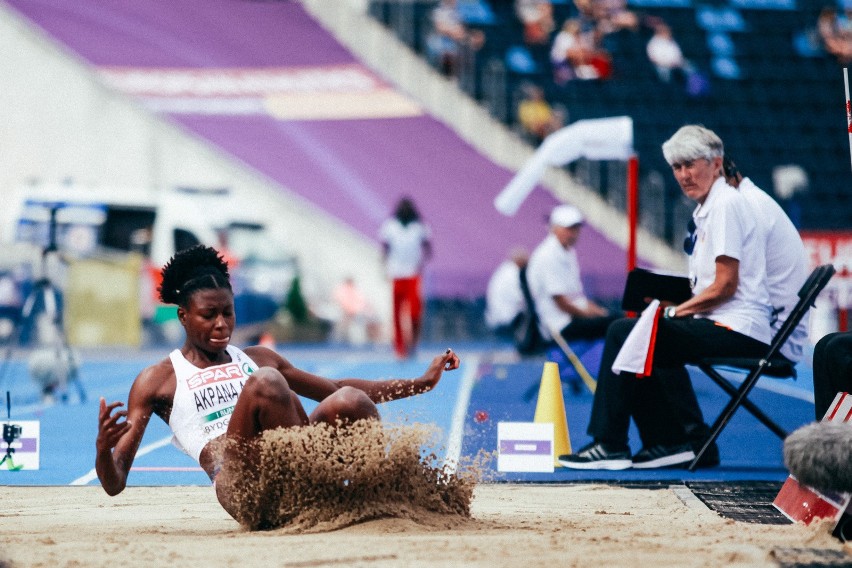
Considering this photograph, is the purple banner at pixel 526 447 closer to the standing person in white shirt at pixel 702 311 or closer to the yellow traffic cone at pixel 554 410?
the standing person in white shirt at pixel 702 311

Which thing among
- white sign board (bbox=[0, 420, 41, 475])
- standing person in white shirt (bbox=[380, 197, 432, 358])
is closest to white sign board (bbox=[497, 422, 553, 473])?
white sign board (bbox=[0, 420, 41, 475])

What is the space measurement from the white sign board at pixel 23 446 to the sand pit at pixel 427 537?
2.82 ft

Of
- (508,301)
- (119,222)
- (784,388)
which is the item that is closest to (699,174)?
(784,388)

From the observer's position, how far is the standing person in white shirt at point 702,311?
6.75 m

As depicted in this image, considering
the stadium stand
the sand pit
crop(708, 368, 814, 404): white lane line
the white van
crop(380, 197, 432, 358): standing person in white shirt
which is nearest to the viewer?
the sand pit

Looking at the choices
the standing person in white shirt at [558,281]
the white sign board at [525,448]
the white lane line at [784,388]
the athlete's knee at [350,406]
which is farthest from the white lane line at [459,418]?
the white lane line at [784,388]

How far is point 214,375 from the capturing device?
4.92m

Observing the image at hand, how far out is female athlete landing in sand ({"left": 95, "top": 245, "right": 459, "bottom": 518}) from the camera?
14.9 feet

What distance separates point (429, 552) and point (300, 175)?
61.9 ft

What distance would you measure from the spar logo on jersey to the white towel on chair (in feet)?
8.28

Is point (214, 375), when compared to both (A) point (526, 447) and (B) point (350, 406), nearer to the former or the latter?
(B) point (350, 406)

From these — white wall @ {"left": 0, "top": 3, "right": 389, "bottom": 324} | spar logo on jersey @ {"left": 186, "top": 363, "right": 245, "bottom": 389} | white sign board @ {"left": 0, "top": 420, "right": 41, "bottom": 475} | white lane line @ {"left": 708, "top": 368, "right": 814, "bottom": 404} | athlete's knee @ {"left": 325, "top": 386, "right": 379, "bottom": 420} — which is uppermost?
white wall @ {"left": 0, "top": 3, "right": 389, "bottom": 324}

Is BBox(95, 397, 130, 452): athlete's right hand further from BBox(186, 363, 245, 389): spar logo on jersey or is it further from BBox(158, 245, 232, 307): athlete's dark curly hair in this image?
BBox(158, 245, 232, 307): athlete's dark curly hair

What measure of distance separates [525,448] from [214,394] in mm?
2366
